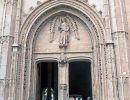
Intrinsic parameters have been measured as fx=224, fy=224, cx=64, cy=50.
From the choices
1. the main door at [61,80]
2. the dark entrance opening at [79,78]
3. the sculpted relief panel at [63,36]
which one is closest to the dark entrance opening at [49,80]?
the main door at [61,80]

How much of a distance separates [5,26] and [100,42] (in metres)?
4.89

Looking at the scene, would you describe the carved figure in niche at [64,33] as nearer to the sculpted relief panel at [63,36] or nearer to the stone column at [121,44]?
the sculpted relief panel at [63,36]

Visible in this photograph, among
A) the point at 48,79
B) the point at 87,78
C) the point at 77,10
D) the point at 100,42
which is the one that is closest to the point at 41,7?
the point at 77,10

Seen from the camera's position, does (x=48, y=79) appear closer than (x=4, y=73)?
No

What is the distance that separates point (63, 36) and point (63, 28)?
1.57 feet

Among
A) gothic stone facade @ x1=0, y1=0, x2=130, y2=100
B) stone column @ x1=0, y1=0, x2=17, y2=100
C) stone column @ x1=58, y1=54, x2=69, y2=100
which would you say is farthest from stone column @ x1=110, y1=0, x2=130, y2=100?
stone column @ x1=0, y1=0, x2=17, y2=100

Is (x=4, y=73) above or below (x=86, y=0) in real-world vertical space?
below

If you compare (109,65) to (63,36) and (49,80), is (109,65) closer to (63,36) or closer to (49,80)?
(63,36)

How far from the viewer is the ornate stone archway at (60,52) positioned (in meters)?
10.9

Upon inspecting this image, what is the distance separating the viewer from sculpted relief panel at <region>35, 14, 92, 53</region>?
38.4ft

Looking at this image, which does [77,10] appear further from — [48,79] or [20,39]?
[48,79]

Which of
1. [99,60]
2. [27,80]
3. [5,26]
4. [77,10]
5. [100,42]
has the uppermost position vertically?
[77,10]

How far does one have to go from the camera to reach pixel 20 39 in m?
11.5

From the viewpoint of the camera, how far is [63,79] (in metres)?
11.4
